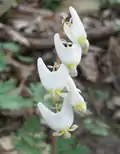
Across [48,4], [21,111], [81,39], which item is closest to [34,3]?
[48,4]

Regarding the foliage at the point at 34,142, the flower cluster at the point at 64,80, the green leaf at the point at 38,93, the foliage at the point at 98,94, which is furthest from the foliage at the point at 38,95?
the foliage at the point at 98,94

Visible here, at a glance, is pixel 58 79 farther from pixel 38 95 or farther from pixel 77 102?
pixel 38 95

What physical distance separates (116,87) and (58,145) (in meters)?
1.51

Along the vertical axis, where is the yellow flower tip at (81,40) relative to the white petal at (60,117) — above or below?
above

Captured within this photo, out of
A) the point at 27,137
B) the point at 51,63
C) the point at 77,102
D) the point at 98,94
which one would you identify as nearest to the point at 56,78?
the point at 77,102

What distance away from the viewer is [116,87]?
352 cm

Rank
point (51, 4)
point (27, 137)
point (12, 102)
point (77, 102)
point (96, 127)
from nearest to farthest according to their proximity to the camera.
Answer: point (77, 102)
point (27, 137)
point (12, 102)
point (96, 127)
point (51, 4)

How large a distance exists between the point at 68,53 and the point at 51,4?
329 cm

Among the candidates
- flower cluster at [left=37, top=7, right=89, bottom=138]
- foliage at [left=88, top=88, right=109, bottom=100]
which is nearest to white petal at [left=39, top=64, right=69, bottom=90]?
flower cluster at [left=37, top=7, right=89, bottom=138]

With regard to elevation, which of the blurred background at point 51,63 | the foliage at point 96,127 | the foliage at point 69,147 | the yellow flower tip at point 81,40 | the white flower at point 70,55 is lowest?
the blurred background at point 51,63

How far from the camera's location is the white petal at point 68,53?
165 cm

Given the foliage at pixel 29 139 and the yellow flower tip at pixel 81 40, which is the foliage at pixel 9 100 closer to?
the foliage at pixel 29 139

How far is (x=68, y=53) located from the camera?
65.1 inches

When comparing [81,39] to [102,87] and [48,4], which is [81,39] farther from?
[48,4]
